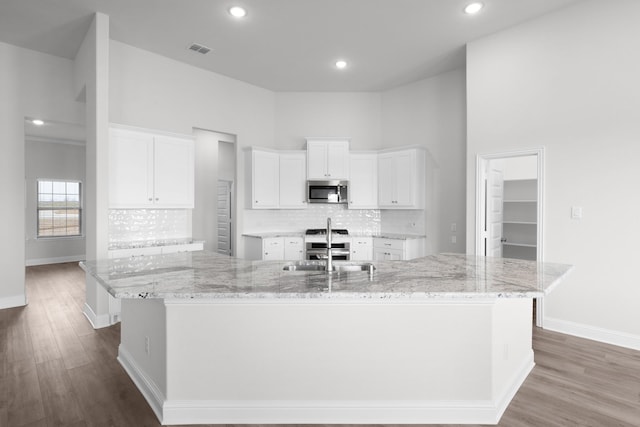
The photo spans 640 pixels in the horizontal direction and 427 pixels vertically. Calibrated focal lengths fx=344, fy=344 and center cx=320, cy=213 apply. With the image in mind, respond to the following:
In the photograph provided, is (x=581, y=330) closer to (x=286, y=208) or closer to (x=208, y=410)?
(x=208, y=410)

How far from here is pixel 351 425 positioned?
2092mm

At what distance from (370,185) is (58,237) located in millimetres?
7756

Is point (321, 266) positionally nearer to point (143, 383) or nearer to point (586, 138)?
point (143, 383)

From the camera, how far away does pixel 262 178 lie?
5895 mm

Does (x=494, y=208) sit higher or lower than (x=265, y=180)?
lower

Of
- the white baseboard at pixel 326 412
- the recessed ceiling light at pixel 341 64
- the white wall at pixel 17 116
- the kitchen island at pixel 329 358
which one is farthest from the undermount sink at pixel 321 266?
the white wall at pixel 17 116

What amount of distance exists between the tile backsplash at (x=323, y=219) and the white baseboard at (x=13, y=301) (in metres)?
3.32

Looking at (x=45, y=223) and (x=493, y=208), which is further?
(x=45, y=223)

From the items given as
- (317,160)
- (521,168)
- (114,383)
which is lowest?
(114,383)

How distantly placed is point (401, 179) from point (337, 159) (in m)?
1.14

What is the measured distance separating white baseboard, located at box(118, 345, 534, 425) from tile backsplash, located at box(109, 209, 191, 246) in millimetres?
2999

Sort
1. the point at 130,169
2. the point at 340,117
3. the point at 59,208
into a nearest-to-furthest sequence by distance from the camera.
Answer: the point at 130,169
the point at 340,117
the point at 59,208

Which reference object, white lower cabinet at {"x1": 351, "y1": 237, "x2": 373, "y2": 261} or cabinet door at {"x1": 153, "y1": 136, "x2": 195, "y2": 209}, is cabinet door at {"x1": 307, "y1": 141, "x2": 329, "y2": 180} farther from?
cabinet door at {"x1": 153, "y1": 136, "x2": 195, "y2": 209}

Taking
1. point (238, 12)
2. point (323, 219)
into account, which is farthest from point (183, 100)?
point (323, 219)
